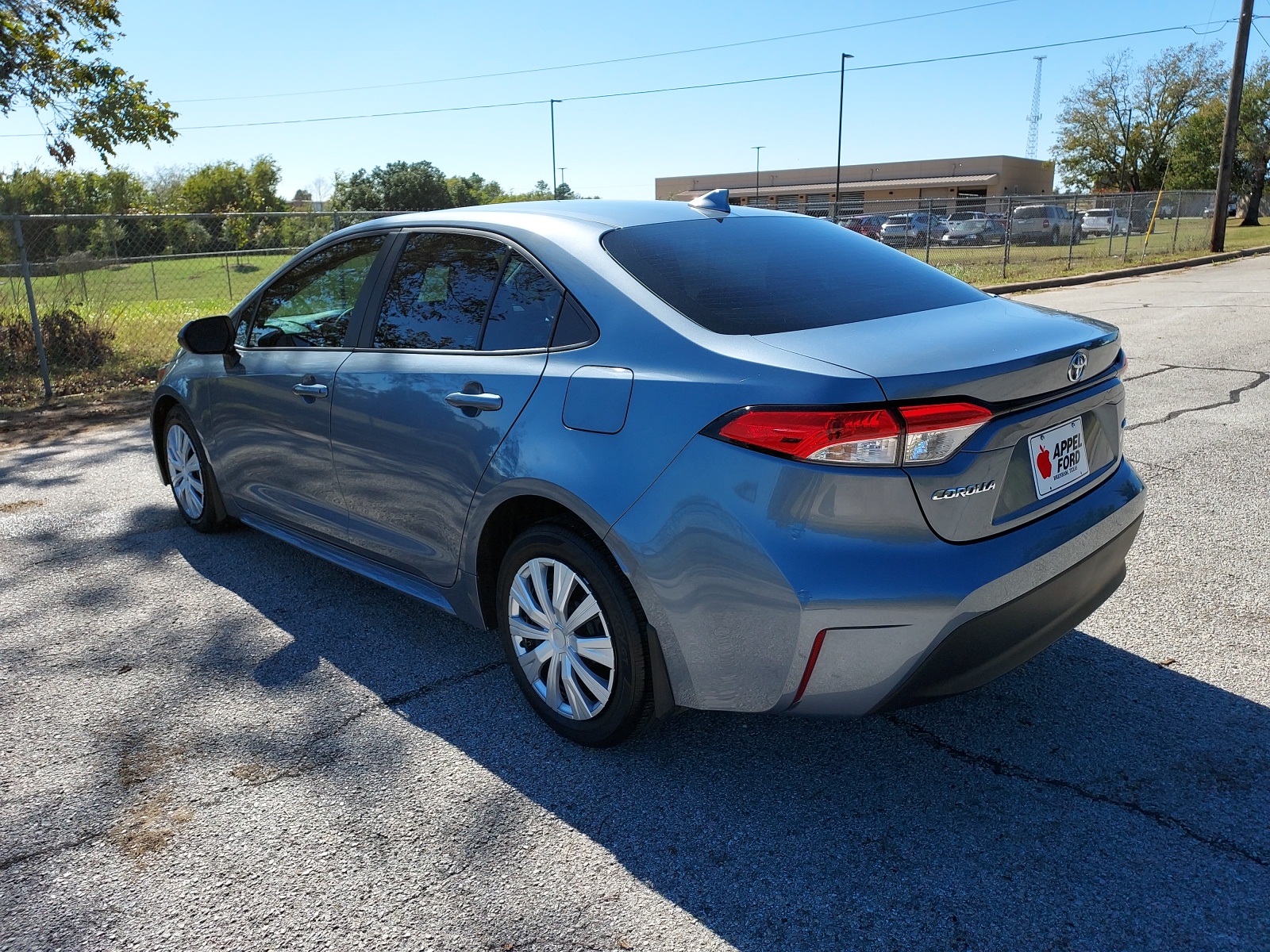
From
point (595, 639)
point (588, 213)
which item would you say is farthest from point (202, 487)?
point (595, 639)

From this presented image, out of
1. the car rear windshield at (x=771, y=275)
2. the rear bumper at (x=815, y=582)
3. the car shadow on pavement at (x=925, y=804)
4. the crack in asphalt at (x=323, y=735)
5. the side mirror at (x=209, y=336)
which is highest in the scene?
the car rear windshield at (x=771, y=275)

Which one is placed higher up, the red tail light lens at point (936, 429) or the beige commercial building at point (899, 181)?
the beige commercial building at point (899, 181)

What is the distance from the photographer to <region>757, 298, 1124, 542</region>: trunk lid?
242 centimetres

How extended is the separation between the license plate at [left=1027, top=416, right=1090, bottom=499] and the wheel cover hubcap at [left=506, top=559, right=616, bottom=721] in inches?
50.4

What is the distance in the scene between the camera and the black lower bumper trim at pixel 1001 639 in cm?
247

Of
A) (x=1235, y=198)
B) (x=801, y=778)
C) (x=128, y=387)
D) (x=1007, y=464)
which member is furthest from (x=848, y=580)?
(x=1235, y=198)

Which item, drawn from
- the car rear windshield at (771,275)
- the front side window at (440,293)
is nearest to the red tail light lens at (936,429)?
the car rear windshield at (771,275)

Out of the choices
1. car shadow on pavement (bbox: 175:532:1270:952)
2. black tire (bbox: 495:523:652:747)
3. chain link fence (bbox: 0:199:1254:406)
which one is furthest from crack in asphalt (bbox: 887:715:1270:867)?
chain link fence (bbox: 0:199:1254:406)

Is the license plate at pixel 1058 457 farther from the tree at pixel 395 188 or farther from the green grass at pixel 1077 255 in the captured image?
the tree at pixel 395 188

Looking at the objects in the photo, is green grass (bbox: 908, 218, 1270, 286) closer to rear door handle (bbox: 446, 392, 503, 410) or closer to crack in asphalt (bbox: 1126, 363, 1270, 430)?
crack in asphalt (bbox: 1126, 363, 1270, 430)

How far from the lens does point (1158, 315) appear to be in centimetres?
1354

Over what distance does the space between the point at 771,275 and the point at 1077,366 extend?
3.16 feet

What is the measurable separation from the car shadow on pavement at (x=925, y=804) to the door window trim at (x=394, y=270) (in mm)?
1212

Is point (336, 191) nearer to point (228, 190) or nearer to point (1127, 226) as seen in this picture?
point (228, 190)
